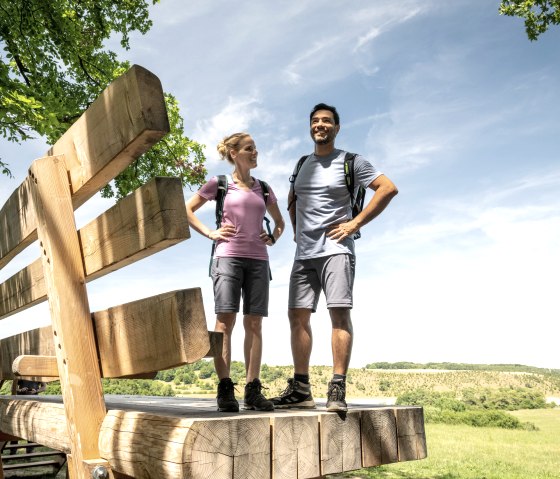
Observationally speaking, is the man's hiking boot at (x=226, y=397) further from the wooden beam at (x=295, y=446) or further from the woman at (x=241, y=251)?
the wooden beam at (x=295, y=446)

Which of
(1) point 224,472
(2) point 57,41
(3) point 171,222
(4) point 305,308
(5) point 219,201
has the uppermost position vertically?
(2) point 57,41

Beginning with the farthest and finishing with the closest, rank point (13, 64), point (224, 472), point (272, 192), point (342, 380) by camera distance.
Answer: point (13, 64), point (272, 192), point (342, 380), point (224, 472)

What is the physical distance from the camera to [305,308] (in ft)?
13.2

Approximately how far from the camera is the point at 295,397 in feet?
13.0

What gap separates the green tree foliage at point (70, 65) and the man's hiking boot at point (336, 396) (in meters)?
6.72

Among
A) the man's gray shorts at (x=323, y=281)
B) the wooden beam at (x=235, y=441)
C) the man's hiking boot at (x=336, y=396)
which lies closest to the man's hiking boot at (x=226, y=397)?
the man's hiking boot at (x=336, y=396)

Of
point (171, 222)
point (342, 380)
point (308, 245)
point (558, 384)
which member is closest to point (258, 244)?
point (308, 245)

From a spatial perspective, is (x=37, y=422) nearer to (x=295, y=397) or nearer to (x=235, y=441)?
(x=295, y=397)

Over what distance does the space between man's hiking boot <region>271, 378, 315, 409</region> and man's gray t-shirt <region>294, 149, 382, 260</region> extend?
2.99 ft

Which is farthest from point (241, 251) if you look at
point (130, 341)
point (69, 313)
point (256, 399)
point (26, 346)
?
point (130, 341)

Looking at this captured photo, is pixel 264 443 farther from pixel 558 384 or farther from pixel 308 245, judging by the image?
pixel 558 384

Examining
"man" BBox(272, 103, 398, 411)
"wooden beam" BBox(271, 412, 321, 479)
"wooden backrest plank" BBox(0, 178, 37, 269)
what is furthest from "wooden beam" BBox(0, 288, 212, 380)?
"man" BBox(272, 103, 398, 411)

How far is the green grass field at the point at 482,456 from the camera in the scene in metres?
13.8

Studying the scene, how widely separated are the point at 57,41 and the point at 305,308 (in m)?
9.75
